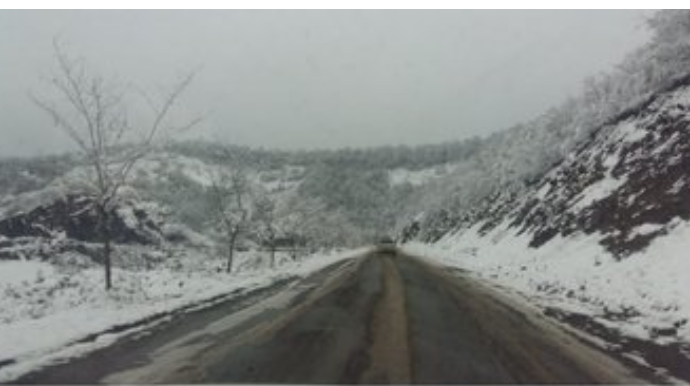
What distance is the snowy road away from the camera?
33.0 feet

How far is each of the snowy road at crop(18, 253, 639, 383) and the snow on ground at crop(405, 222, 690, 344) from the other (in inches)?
67.1

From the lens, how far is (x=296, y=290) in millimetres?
24766

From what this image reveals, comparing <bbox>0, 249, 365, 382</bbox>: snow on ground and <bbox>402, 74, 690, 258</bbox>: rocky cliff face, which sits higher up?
A: <bbox>402, 74, 690, 258</bbox>: rocky cliff face

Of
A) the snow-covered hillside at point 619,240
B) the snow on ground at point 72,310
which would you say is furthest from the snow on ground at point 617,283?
the snow on ground at point 72,310

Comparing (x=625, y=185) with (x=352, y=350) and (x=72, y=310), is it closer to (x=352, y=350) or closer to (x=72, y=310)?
(x=72, y=310)

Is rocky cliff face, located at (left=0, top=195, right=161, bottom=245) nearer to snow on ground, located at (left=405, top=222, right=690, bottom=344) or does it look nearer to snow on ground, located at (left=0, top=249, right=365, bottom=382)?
snow on ground, located at (left=405, top=222, right=690, bottom=344)

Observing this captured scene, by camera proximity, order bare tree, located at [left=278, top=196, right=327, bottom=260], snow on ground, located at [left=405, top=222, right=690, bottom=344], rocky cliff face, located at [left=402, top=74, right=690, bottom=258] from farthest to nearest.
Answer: bare tree, located at [left=278, top=196, right=327, bottom=260] → rocky cliff face, located at [left=402, top=74, right=690, bottom=258] → snow on ground, located at [left=405, top=222, right=690, bottom=344]

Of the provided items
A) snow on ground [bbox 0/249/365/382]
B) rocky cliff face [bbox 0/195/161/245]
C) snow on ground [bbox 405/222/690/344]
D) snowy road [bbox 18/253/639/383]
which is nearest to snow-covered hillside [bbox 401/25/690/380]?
snow on ground [bbox 405/222/690/344]

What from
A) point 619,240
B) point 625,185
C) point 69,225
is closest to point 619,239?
point 619,240

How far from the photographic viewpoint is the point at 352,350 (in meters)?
11.8

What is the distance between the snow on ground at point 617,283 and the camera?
1688 centimetres

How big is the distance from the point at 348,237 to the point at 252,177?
400ft

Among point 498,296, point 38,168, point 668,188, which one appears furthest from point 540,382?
point 38,168

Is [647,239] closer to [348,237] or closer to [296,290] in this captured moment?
[296,290]
